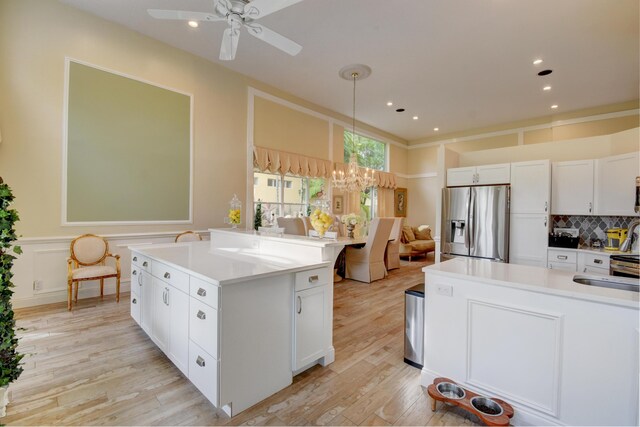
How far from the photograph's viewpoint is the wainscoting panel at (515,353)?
1.53 meters

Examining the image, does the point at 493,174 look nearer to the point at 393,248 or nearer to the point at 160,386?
the point at 393,248

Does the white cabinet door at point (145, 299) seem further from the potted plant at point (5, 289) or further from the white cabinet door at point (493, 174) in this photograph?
the white cabinet door at point (493, 174)

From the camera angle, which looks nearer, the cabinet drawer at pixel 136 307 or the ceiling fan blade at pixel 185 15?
the ceiling fan blade at pixel 185 15

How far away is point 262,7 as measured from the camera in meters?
2.37

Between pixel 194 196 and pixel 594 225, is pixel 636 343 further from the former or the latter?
pixel 194 196

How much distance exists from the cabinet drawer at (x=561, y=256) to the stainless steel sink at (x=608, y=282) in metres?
2.71

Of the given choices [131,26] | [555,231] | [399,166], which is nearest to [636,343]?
[555,231]

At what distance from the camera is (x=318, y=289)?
85.7 inches

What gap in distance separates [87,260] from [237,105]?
339cm

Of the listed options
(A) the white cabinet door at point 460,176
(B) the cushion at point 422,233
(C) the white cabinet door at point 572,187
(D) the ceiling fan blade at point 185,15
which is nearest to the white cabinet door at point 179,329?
(D) the ceiling fan blade at point 185,15

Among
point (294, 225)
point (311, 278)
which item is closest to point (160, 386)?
point (311, 278)

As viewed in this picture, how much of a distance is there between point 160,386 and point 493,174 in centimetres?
509

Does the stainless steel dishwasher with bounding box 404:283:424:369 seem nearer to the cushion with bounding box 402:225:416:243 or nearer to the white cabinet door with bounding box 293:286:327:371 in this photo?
the white cabinet door with bounding box 293:286:327:371

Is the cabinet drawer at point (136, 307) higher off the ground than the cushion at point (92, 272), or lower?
lower
